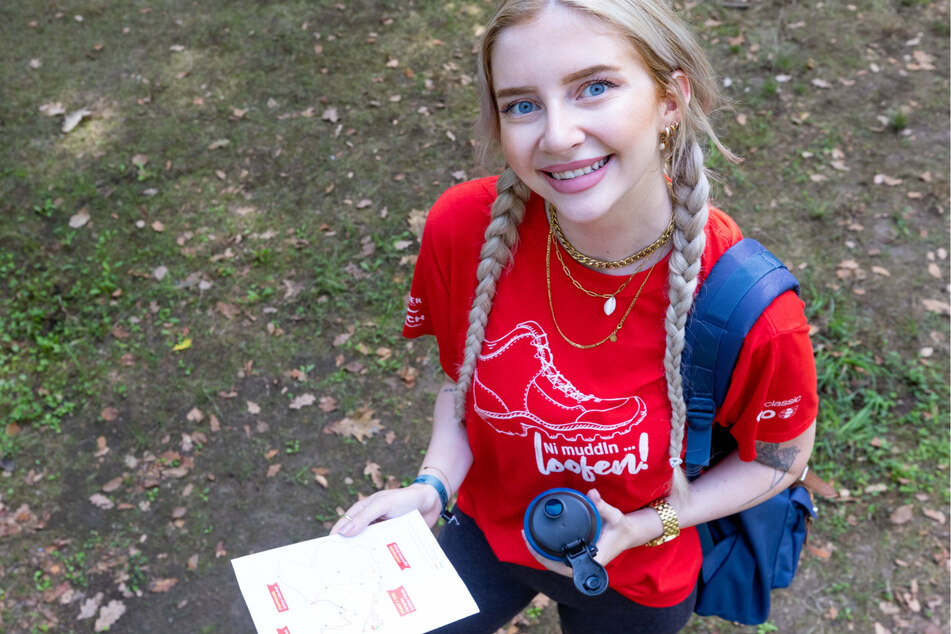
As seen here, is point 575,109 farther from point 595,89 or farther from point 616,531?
point 616,531

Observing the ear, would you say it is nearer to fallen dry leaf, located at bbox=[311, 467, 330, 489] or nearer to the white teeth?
the white teeth

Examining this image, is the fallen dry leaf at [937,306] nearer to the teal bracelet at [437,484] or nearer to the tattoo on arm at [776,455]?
the tattoo on arm at [776,455]

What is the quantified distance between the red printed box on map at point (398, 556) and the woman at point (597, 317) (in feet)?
0.34

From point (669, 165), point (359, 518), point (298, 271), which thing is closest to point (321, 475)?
point (298, 271)

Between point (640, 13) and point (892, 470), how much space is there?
343cm

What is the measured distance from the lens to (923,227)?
5113mm

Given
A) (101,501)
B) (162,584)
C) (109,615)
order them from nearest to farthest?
1. (109,615)
2. (162,584)
3. (101,501)

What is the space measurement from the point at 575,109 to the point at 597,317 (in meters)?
0.53

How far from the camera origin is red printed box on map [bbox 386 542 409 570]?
73.3 inches

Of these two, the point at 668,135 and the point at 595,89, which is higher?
the point at 595,89

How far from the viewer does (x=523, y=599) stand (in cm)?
237

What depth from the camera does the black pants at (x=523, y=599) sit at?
2119 millimetres

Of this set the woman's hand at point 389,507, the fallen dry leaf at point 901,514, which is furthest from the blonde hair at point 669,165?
the fallen dry leaf at point 901,514

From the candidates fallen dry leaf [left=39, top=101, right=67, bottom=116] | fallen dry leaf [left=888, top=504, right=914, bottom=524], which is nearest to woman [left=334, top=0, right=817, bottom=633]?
fallen dry leaf [left=888, top=504, right=914, bottom=524]
